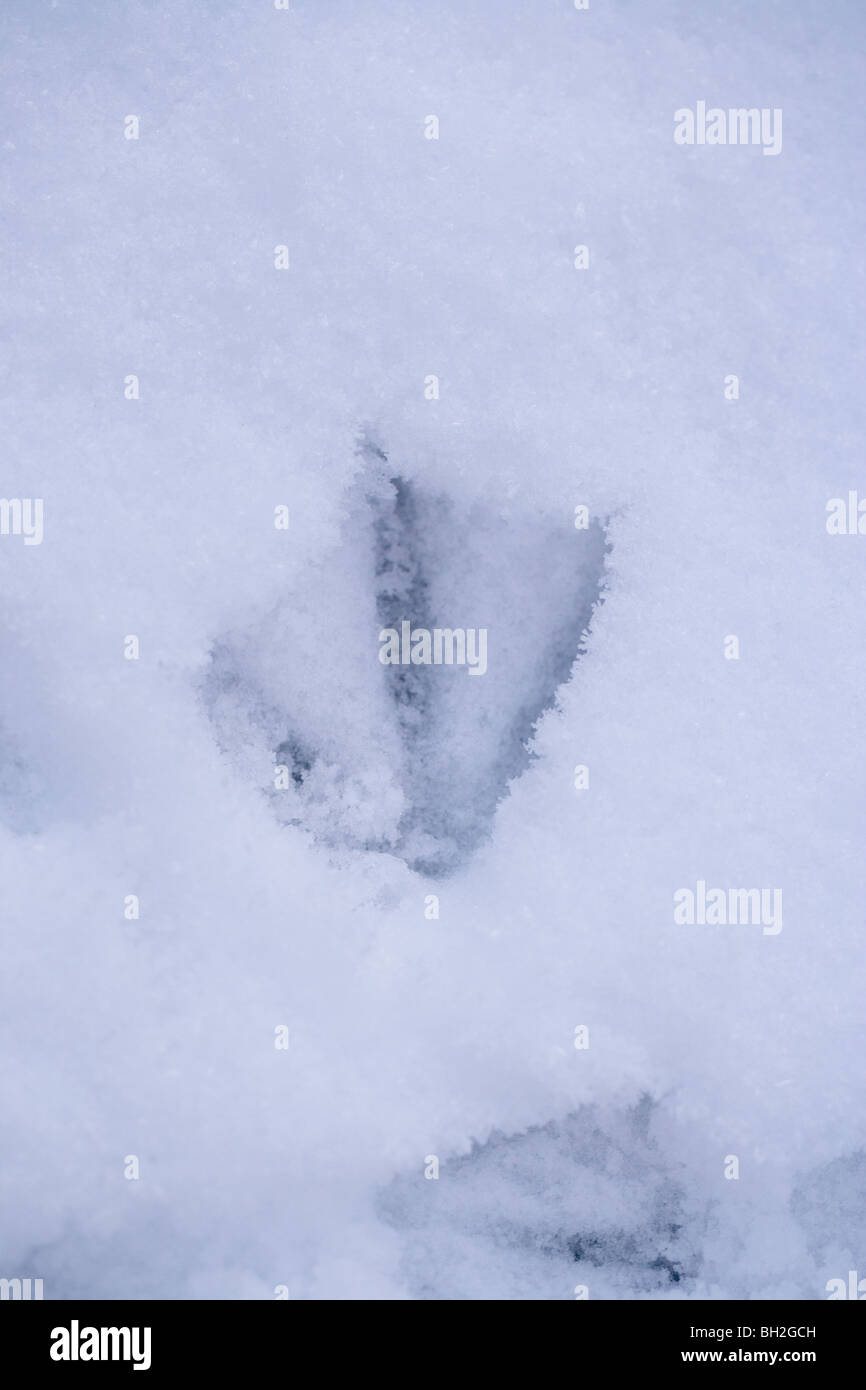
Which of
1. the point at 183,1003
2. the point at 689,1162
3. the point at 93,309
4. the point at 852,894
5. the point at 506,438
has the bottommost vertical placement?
the point at 689,1162

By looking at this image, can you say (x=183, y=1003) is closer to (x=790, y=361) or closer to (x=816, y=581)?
(x=816, y=581)

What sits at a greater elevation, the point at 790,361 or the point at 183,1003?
the point at 790,361

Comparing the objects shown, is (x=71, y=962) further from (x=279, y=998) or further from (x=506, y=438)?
(x=506, y=438)

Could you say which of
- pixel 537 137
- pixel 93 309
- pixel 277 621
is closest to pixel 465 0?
pixel 537 137
